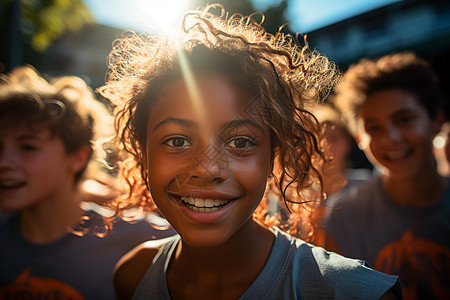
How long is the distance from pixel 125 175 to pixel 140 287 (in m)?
0.62

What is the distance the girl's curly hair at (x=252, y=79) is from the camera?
1336 millimetres

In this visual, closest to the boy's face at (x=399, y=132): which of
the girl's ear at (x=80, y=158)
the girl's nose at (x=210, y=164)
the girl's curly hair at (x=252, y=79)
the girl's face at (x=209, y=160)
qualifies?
the girl's curly hair at (x=252, y=79)

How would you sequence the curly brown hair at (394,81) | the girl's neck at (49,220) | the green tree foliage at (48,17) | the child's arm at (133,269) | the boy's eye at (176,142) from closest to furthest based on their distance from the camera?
the boy's eye at (176,142), the child's arm at (133,269), the girl's neck at (49,220), the curly brown hair at (394,81), the green tree foliage at (48,17)

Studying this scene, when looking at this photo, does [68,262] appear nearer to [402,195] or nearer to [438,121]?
[402,195]

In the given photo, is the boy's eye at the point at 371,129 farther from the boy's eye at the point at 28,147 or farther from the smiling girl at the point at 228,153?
the boy's eye at the point at 28,147

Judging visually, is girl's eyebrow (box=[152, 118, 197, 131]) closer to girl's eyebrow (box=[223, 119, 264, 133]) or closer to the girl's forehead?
the girl's forehead

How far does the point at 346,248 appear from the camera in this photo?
2.25m

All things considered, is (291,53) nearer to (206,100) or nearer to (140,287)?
(206,100)

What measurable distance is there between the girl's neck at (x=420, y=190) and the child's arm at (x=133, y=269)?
5.43 ft

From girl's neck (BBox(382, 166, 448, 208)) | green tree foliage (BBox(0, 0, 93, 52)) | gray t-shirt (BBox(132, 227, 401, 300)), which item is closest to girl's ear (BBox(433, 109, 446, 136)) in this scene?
girl's neck (BBox(382, 166, 448, 208))

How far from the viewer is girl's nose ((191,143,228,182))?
1.20 meters

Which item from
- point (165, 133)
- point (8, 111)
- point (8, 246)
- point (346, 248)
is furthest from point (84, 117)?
point (346, 248)

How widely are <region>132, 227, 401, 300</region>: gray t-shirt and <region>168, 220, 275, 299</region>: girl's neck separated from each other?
5 centimetres

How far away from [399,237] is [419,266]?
203 millimetres
